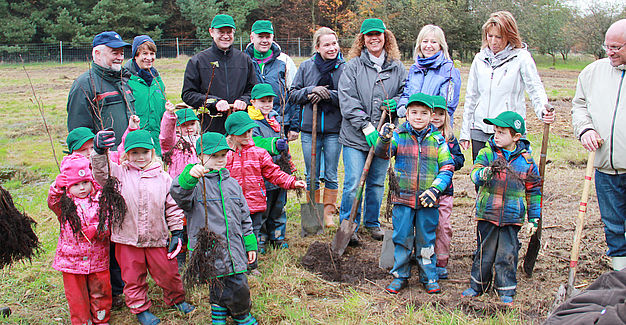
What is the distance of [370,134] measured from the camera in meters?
4.94

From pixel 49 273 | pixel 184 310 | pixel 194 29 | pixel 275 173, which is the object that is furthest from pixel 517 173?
pixel 194 29

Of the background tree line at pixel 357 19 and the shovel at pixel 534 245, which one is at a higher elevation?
the background tree line at pixel 357 19

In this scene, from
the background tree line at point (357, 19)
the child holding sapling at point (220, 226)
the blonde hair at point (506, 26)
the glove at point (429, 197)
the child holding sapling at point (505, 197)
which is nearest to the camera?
the child holding sapling at point (220, 226)

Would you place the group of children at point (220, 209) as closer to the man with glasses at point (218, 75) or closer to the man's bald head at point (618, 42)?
the man with glasses at point (218, 75)

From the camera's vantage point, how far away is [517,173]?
390 centimetres

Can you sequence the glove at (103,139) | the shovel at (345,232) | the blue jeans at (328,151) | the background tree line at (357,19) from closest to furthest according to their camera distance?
the glove at (103,139), the shovel at (345,232), the blue jeans at (328,151), the background tree line at (357,19)

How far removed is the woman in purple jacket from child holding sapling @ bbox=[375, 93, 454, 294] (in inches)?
24.2

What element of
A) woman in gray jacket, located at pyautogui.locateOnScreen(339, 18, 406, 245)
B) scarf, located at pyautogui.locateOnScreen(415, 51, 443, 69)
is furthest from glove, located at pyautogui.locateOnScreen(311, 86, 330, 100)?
scarf, located at pyautogui.locateOnScreen(415, 51, 443, 69)

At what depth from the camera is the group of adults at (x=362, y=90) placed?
4.02m

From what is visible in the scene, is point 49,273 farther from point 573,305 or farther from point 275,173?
point 573,305

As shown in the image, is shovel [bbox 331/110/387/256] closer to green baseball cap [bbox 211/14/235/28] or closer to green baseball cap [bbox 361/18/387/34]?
green baseball cap [bbox 361/18/387/34]

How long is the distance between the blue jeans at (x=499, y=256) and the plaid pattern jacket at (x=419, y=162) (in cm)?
53

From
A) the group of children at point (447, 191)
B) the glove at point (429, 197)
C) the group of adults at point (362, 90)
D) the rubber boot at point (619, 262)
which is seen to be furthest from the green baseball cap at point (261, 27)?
the rubber boot at point (619, 262)

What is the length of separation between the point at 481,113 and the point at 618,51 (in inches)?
49.4
